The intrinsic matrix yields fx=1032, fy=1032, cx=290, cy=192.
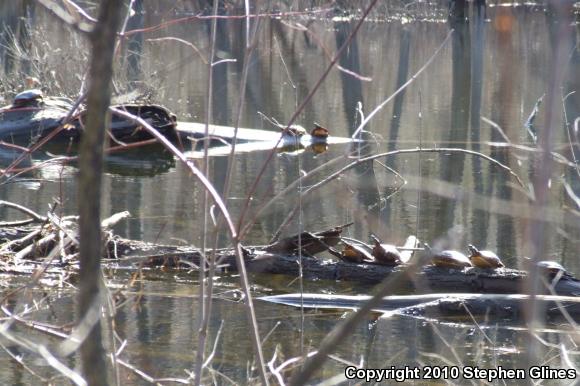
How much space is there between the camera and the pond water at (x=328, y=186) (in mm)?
3731

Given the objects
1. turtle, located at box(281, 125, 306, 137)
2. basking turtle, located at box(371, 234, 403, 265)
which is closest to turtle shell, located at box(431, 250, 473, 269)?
basking turtle, located at box(371, 234, 403, 265)

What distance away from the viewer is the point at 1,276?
7.12 m

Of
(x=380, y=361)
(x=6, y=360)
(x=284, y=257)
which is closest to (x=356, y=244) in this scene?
(x=284, y=257)

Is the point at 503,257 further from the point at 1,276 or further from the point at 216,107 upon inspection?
the point at 216,107

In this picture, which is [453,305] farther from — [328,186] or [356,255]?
[328,186]

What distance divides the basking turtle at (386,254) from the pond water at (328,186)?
0.32 meters

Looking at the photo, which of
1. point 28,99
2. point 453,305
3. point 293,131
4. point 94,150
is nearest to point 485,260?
point 453,305

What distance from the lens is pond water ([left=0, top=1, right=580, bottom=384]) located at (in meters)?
3.73

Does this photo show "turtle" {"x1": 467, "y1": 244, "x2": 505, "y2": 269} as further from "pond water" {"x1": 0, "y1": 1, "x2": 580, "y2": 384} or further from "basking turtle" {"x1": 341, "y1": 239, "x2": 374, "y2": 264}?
"basking turtle" {"x1": 341, "y1": 239, "x2": 374, "y2": 264}

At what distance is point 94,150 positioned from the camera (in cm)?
133

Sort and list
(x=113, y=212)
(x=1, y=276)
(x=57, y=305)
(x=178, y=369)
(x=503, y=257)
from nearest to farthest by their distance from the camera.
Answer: (x=178, y=369) < (x=57, y=305) < (x=1, y=276) < (x=503, y=257) < (x=113, y=212)

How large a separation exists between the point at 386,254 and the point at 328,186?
3303mm

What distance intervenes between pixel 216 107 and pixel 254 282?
1157 cm

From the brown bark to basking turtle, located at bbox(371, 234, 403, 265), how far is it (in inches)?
242
